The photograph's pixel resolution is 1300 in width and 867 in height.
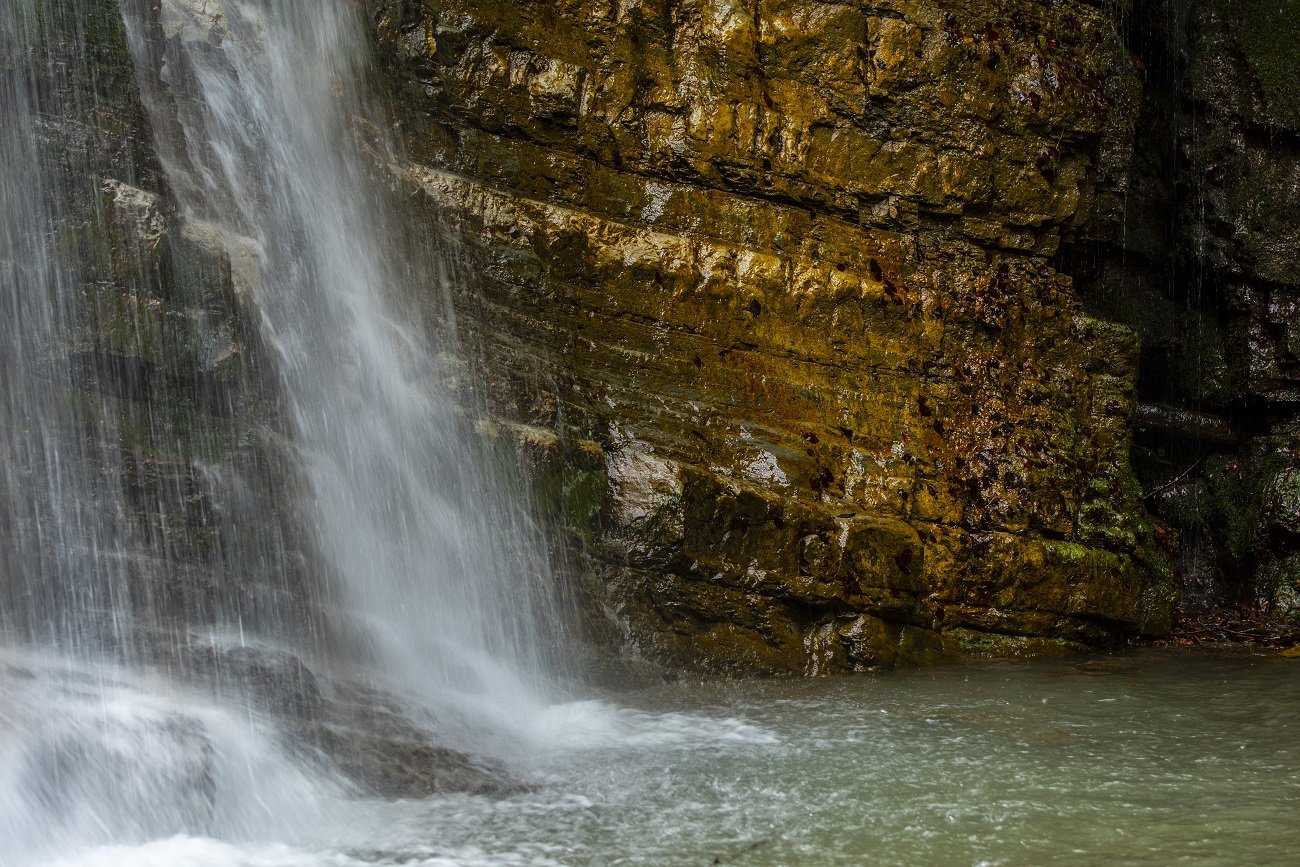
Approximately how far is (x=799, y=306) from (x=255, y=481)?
3842 mm

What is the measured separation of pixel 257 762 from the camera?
13.5ft

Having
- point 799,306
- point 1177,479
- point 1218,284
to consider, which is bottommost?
point 1177,479

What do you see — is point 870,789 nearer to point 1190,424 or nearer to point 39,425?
point 39,425

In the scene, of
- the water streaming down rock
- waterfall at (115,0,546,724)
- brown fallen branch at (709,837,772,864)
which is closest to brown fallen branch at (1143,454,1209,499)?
waterfall at (115,0,546,724)

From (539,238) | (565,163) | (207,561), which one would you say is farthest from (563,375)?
(207,561)

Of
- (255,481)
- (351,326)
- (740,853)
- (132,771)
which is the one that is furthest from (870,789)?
(351,326)

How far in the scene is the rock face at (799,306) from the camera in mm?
6660

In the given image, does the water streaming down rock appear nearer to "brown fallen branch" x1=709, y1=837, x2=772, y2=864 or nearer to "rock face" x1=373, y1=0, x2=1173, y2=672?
"rock face" x1=373, y1=0, x2=1173, y2=672

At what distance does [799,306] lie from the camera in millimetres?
7195

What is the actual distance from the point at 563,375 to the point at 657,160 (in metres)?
1.70

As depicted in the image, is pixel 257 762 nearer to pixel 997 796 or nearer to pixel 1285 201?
pixel 997 796

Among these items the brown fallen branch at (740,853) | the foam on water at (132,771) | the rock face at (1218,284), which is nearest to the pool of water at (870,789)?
the brown fallen branch at (740,853)

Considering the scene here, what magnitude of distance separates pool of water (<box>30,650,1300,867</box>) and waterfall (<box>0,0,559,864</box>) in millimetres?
476

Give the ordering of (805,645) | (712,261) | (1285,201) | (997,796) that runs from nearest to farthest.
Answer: (997,796) < (805,645) < (712,261) < (1285,201)
